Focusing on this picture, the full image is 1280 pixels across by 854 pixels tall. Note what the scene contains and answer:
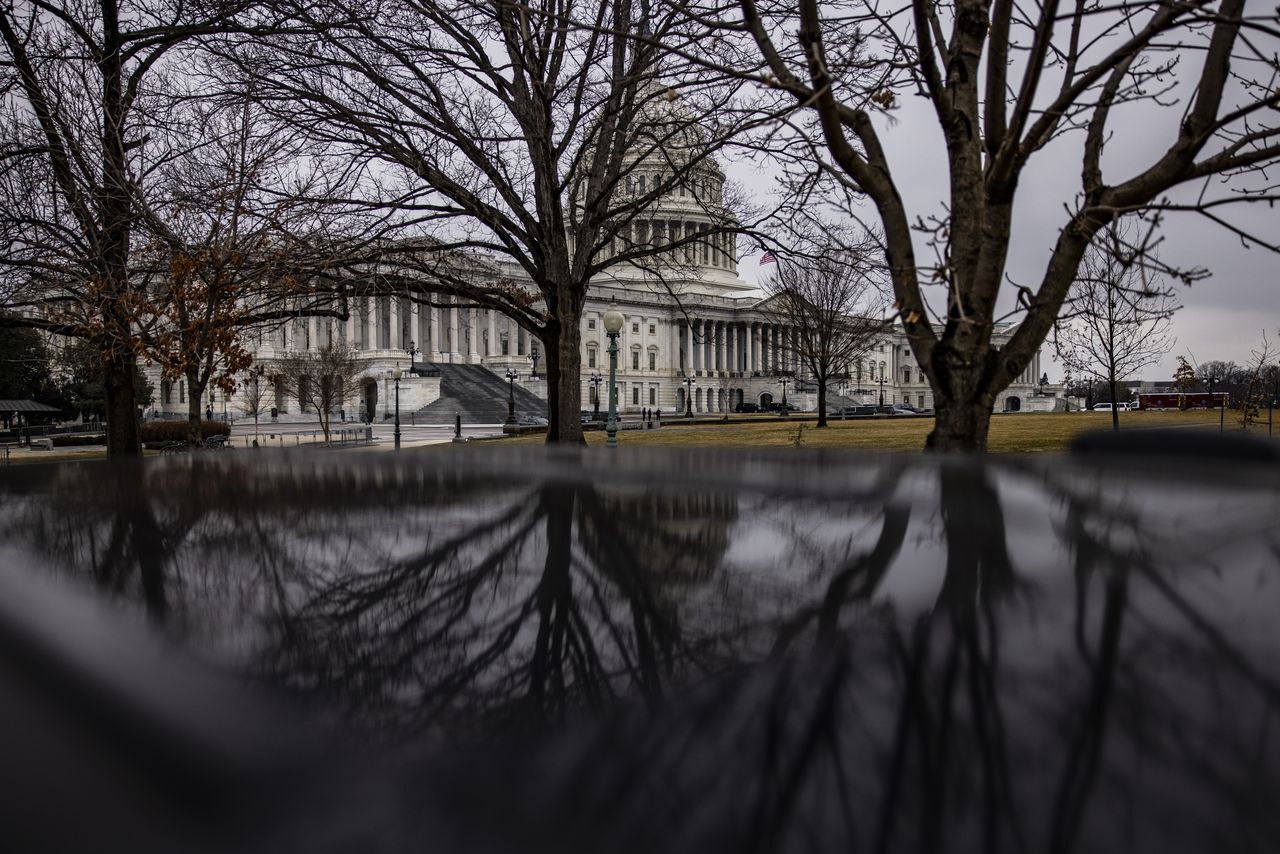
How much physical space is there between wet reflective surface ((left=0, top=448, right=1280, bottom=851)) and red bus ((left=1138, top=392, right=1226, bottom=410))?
57629mm

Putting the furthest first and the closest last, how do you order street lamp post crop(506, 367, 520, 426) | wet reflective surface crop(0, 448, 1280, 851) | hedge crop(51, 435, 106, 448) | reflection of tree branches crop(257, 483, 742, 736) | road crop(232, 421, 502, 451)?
street lamp post crop(506, 367, 520, 426) → road crop(232, 421, 502, 451) → hedge crop(51, 435, 106, 448) → reflection of tree branches crop(257, 483, 742, 736) → wet reflective surface crop(0, 448, 1280, 851)

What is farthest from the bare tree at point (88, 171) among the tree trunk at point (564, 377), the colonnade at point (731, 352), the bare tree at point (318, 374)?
the colonnade at point (731, 352)

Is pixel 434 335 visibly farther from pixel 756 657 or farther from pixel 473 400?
pixel 756 657

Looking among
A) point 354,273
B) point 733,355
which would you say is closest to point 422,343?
point 733,355

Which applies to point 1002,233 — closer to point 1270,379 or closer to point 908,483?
point 908,483

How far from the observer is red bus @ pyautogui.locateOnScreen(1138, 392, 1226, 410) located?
60.7 metres

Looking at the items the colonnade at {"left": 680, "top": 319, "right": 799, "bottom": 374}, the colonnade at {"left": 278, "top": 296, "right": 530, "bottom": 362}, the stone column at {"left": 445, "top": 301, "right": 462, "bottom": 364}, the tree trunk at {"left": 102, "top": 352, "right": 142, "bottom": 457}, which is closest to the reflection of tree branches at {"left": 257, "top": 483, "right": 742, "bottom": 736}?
the tree trunk at {"left": 102, "top": 352, "right": 142, "bottom": 457}

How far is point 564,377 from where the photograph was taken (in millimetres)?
18453

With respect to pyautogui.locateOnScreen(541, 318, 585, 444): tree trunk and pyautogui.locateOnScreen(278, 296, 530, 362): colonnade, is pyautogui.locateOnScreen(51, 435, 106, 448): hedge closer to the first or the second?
pyautogui.locateOnScreen(541, 318, 585, 444): tree trunk

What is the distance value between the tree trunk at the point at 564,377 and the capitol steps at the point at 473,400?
167ft

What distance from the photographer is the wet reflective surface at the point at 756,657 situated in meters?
0.80

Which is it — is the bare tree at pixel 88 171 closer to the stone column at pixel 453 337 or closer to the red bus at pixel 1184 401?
the red bus at pixel 1184 401

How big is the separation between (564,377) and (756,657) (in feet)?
57.4

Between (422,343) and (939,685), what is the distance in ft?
320
